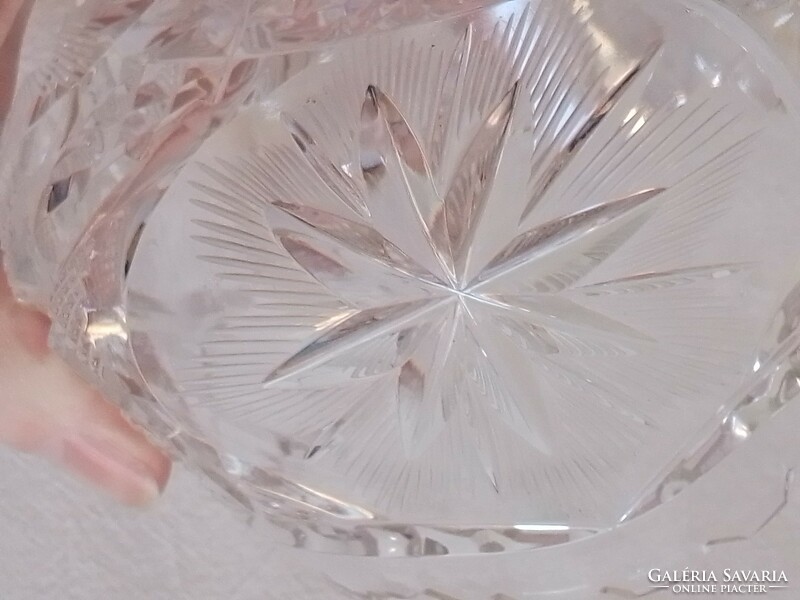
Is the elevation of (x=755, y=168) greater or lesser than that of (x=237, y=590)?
greater

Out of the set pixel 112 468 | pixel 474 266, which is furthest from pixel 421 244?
pixel 112 468

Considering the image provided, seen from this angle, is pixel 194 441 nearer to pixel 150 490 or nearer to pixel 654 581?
pixel 150 490

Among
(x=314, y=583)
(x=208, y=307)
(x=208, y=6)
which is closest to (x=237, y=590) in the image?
(x=314, y=583)

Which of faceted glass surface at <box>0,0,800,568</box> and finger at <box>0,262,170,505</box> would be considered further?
finger at <box>0,262,170,505</box>

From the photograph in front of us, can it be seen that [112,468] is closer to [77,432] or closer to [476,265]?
[77,432]
